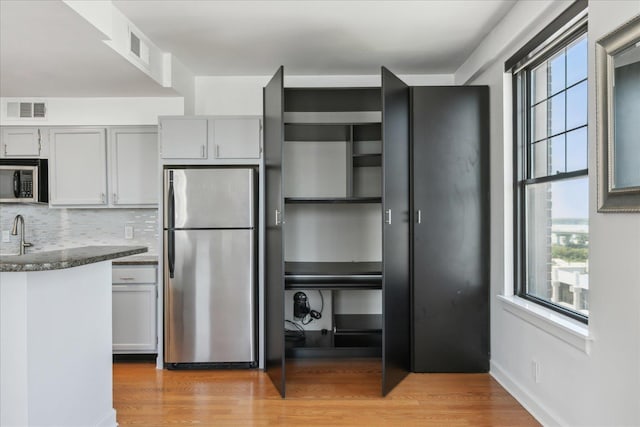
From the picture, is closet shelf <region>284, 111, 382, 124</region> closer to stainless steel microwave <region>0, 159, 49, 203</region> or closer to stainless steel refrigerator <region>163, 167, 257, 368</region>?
stainless steel refrigerator <region>163, 167, 257, 368</region>

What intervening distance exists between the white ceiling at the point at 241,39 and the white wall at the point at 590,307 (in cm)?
39

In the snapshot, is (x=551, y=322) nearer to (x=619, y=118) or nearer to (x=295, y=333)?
(x=619, y=118)

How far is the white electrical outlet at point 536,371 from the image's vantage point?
2.58m

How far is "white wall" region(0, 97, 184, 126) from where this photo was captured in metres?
3.99

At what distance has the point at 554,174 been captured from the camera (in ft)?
8.55

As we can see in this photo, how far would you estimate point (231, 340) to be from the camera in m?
3.48

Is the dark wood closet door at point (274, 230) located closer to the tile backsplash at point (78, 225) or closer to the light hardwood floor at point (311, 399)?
the light hardwood floor at point (311, 399)

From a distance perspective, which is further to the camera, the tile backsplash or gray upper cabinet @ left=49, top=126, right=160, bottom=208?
the tile backsplash

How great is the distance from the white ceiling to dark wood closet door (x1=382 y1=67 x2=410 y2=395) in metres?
0.45

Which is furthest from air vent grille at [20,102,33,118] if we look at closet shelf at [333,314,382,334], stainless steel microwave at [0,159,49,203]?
closet shelf at [333,314,382,334]

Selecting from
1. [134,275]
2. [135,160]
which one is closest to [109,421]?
[134,275]

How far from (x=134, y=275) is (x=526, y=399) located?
309 cm

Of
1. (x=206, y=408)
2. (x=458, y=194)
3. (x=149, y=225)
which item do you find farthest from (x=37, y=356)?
(x=458, y=194)

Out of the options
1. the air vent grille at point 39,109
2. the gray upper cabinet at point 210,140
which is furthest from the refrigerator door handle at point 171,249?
the air vent grille at point 39,109
